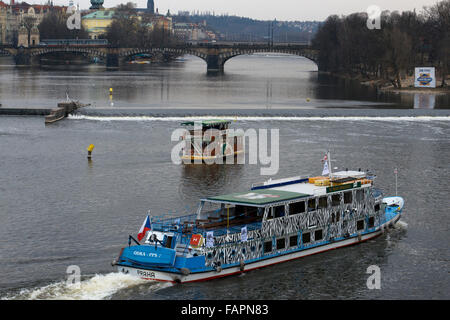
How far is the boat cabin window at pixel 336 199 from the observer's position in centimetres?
4375

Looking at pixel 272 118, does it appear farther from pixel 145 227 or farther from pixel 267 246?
pixel 145 227

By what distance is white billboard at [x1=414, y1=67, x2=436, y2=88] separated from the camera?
149 metres

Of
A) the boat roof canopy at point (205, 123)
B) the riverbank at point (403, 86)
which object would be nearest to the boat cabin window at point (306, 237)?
the boat roof canopy at point (205, 123)

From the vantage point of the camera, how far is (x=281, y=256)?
40688mm

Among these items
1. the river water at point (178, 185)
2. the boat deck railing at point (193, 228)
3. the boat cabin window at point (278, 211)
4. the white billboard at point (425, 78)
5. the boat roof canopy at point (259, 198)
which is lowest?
the river water at point (178, 185)

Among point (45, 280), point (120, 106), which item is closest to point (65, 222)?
point (45, 280)

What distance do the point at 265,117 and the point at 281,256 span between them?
60744 millimetres

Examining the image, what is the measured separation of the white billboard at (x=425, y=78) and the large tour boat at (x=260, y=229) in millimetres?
105912

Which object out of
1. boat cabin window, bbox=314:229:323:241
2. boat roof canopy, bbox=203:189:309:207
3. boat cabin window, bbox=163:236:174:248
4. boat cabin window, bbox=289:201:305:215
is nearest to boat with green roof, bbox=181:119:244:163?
boat roof canopy, bbox=203:189:309:207

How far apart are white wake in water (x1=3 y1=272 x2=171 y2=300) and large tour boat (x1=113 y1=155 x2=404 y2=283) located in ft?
1.38

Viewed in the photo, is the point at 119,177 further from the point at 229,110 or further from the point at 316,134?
the point at 229,110

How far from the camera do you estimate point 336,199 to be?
144ft

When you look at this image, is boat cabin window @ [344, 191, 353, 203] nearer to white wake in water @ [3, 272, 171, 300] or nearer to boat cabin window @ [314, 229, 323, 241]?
boat cabin window @ [314, 229, 323, 241]

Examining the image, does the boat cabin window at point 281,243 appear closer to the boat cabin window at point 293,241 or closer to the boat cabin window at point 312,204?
the boat cabin window at point 293,241
